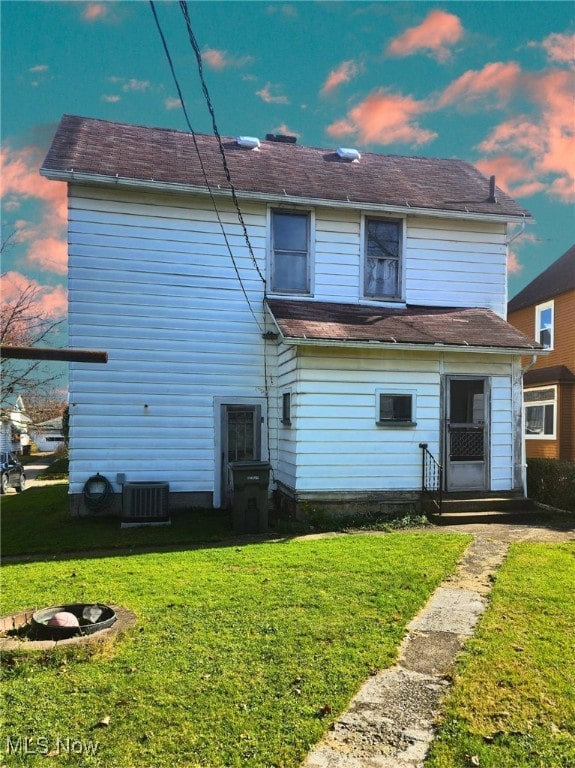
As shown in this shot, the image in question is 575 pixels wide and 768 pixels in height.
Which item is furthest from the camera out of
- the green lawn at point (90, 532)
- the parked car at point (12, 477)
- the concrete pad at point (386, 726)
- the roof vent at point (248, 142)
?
the parked car at point (12, 477)

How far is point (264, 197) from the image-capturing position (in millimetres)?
11211

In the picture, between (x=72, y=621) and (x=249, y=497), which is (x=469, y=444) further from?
(x=72, y=621)

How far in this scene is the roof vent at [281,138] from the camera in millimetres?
15055

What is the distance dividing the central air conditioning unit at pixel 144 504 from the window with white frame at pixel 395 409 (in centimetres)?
439

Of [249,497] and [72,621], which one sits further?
[249,497]

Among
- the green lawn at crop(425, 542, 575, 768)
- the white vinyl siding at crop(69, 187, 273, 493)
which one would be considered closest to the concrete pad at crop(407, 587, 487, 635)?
the green lawn at crop(425, 542, 575, 768)

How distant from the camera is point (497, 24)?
8.65m

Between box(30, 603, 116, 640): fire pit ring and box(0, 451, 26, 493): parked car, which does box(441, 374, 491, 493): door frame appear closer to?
box(30, 603, 116, 640): fire pit ring

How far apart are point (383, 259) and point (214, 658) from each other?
31.9ft

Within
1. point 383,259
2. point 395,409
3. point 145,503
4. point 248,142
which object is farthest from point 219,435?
point 248,142

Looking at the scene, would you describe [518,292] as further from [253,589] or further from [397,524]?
[253,589]

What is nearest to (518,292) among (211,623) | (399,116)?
(399,116)

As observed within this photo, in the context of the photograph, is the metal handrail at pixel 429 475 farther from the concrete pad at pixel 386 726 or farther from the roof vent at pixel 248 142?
the roof vent at pixel 248 142

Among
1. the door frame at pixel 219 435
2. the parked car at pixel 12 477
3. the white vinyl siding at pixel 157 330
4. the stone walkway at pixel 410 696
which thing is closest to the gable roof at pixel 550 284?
the white vinyl siding at pixel 157 330
